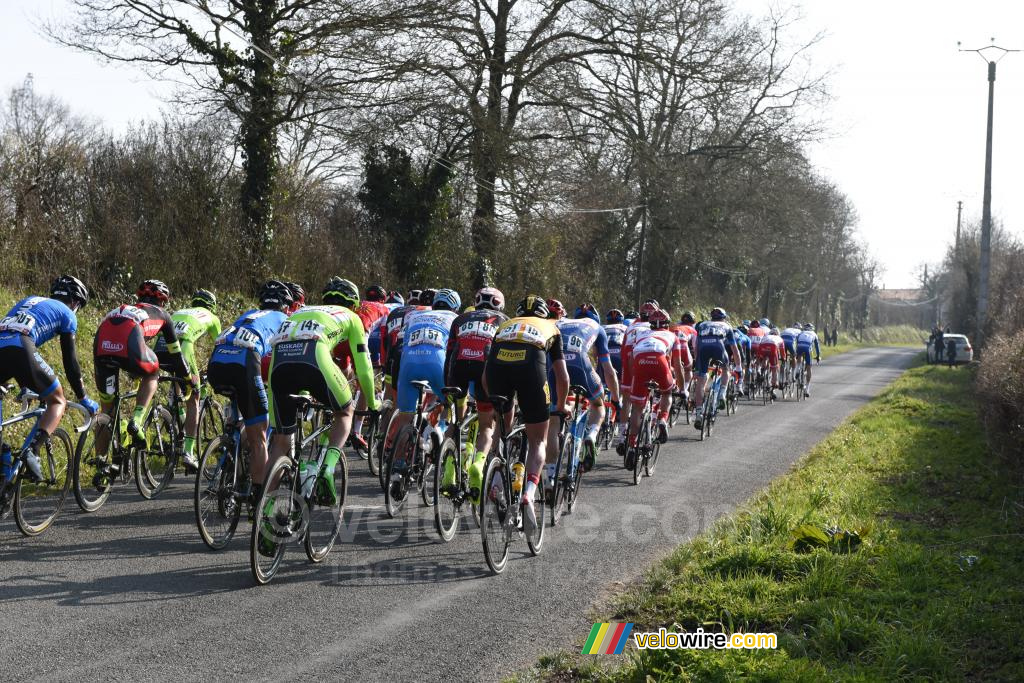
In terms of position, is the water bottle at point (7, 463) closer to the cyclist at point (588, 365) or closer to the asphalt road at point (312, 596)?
the asphalt road at point (312, 596)

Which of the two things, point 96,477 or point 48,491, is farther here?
point 96,477

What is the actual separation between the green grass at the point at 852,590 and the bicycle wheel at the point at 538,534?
1.01m

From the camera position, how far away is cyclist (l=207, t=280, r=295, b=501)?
302 inches

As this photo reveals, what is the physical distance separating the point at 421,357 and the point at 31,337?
3482 millimetres

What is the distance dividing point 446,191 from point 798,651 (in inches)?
818

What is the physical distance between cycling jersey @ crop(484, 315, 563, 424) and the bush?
535 centimetres

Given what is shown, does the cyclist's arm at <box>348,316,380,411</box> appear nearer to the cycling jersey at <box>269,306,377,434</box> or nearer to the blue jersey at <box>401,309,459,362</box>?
the cycling jersey at <box>269,306,377,434</box>

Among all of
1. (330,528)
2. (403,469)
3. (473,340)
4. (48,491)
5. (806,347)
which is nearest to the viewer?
(330,528)

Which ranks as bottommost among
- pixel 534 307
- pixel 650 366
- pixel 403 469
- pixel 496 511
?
pixel 496 511

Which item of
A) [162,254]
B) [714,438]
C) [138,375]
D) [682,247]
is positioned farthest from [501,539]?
[682,247]

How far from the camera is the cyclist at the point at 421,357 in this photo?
9.08 m

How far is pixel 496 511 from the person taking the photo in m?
7.13

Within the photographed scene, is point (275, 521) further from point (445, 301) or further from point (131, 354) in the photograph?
point (445, 301)

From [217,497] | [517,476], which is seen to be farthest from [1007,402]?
[217,497]
